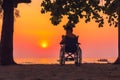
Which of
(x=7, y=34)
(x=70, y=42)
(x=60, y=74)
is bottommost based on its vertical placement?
(x=60, y=74)

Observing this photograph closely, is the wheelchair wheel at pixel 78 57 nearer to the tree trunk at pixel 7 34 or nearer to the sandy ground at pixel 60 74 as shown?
the sandy ground at pixel 60 74

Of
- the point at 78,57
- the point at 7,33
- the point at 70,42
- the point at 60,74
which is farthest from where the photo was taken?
Result: the point at 7,33

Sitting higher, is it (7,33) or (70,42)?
(7,33)

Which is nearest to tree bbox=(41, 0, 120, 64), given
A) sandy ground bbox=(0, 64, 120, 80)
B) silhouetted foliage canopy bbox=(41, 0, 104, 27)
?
silhouetted foliage canopy bbox=(41, 0, 104, 27)

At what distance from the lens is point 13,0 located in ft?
75.0

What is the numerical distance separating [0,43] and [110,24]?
590 centimetres

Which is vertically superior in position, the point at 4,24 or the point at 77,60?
the point at 4,24

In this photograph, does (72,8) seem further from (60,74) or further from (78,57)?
(60,74)

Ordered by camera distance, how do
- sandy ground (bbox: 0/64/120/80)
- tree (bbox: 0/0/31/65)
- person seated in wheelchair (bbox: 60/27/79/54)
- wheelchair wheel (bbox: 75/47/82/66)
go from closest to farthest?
sandy ground (bbox: 0/64/120/80), wheelchair wheel (bbox: 75/47/82/66), person seated in wheelchair (bbox: 60/27/79/54), tree (bbox: 0/0/31/65)

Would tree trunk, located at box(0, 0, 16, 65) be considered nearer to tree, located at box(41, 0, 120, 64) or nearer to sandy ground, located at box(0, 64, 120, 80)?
tree, located at box(41, 0, 120, 64)

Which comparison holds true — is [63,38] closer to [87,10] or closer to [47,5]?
[47,5]

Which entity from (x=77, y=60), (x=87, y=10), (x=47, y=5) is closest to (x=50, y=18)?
(x=47, y=5)

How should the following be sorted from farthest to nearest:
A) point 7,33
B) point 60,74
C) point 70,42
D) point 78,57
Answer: point 7,33
point 70,42
point 78,57
point 60,74

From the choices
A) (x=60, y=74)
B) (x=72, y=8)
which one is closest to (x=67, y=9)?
(x=72, y=8)
